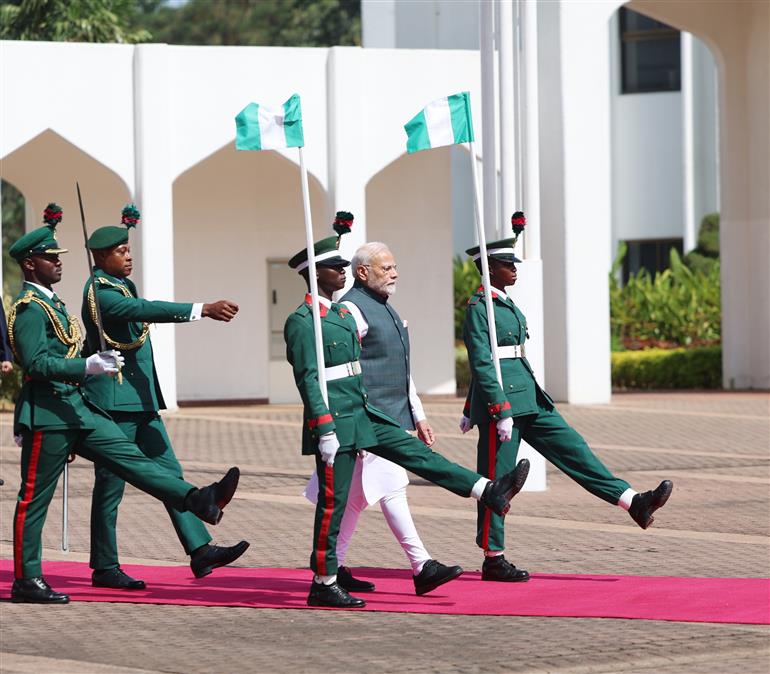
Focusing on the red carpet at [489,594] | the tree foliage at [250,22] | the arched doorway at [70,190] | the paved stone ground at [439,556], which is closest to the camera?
the paved stone ground at [439,556]

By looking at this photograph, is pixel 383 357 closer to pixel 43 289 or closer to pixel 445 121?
pixel 445 121

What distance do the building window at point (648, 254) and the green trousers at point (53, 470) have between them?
25.3m

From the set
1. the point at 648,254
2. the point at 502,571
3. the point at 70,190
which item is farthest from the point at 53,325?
the point at 648,254

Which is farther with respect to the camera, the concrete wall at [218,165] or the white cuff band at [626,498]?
the concrete wall at [218,165]

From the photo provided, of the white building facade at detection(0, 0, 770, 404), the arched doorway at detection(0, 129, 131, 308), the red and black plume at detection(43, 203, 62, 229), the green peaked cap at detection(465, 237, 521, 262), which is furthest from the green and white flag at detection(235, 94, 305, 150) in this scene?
the arched doorway at detection(0, 129, 131, 308)

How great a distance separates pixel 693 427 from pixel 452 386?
18.4ft

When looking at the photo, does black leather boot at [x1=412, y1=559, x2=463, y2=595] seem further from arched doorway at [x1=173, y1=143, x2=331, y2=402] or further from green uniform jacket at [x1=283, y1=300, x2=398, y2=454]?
arched doorway at [x1=173, y1=143, x2=331, y2=402]

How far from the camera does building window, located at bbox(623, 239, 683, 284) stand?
32.9 metres

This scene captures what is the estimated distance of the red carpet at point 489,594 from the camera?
26.2 feet

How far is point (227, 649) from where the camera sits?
7.24 m

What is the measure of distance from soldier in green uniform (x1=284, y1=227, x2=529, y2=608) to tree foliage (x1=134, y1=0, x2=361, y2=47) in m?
41.2

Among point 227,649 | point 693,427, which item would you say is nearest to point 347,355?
point 227,649

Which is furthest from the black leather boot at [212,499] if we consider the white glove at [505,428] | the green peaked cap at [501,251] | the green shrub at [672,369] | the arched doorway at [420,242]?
the green shrub at [672,369]

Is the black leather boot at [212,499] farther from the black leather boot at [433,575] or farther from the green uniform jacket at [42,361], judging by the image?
the black leather boot at [433,575]
